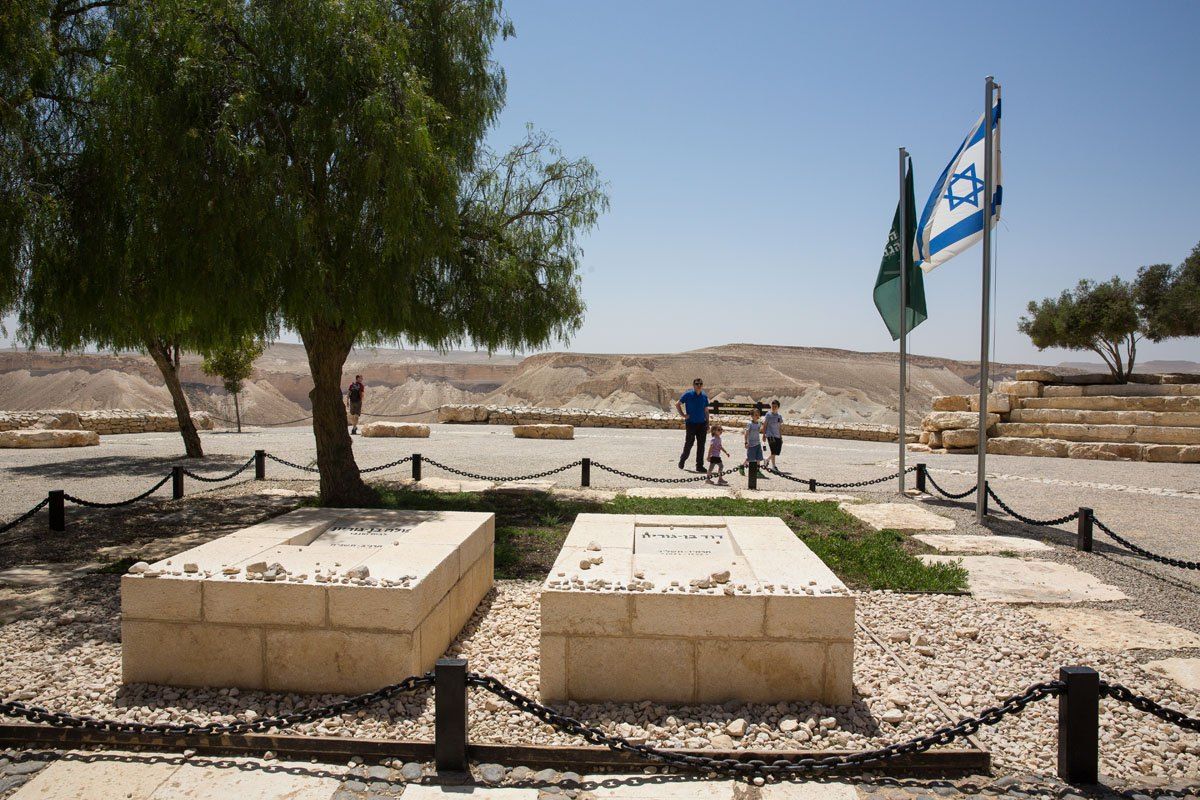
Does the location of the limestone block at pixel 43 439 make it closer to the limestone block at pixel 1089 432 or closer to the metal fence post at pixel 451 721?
the metal fence post at pixel 451 721

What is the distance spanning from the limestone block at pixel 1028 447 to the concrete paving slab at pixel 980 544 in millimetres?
11894

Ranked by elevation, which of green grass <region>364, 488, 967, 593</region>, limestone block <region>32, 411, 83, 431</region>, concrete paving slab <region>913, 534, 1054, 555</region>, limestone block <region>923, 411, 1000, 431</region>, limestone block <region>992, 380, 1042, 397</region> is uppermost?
limestone block <region>992, 380, 1042, 397</region>

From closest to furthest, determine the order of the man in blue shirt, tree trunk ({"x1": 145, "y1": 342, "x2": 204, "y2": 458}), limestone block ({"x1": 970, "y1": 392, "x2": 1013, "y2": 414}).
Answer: the man in blue shirt < tree trunk ({"x1": 145, "y1": 342, "x2": 204, "y2": 458}) < limestone block ({"x1": 970, "y1": 392, "x2": 1013, "y2": 414})

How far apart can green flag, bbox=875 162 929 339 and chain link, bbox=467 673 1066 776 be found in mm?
9361

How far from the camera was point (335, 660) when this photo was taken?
436 centimetres

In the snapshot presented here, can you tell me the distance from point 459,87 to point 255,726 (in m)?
7.59

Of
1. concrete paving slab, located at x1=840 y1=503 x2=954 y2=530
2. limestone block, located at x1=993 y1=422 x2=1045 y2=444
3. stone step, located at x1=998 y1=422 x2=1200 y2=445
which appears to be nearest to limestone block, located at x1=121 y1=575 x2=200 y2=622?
concrete paving slab, located at x1=840 y1=503 x2=954 y2=530

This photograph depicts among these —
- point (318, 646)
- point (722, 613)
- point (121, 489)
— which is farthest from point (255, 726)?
point (121, 489)

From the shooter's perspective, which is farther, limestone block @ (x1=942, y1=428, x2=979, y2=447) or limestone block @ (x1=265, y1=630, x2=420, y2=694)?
limestone block @ (x1=942, y1=428, x2=979, y2=447)

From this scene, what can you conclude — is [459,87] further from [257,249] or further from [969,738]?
[969,738]

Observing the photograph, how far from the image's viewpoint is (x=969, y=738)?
3.78 meters

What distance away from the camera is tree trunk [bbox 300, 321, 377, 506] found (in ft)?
29.0

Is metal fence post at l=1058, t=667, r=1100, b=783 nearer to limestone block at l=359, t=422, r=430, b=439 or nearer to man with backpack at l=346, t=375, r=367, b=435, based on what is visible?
limestone block at l=359, t=422, r=430, b=439

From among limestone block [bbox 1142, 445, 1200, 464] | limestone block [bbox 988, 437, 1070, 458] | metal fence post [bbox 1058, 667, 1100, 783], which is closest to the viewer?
metal fence post [bbox 1058, 667, 1100, 783]
